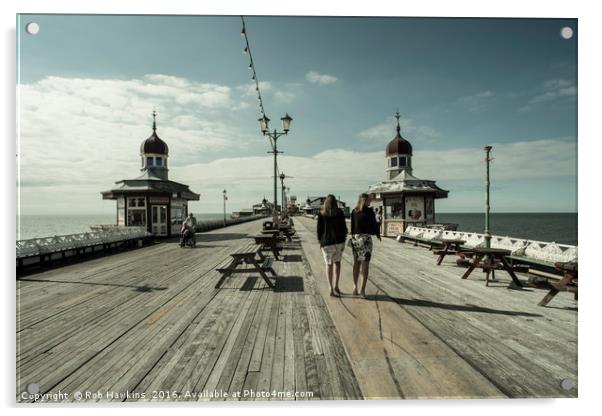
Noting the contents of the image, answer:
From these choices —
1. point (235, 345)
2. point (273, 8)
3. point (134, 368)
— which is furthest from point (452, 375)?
point (273, 8)

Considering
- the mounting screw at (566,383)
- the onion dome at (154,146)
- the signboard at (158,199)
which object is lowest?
the mounting screw at (566,383)

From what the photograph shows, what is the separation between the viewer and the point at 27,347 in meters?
3.92

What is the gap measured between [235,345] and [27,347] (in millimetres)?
2710

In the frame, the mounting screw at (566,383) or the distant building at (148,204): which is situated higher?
the distant building at (148,204)

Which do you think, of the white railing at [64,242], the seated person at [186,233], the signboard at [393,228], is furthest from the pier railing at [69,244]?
the signboard at [393,228]

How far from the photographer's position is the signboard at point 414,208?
2059cm

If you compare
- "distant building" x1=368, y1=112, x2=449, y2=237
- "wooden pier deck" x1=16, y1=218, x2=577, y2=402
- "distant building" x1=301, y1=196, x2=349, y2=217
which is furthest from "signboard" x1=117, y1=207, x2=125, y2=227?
"distant building" x1=301, y1=196, x2=349, y2=217

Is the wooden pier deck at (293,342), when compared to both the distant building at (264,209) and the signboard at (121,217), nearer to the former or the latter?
the signboard at (121,217)

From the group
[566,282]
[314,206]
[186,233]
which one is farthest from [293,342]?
[314,206]

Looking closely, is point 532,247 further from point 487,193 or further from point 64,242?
point 64,242

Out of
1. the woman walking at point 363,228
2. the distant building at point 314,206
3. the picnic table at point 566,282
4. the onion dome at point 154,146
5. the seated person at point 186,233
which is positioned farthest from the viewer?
the distant building at point 314,206

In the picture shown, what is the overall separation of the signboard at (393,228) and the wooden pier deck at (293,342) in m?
13.7

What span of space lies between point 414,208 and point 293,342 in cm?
1868
